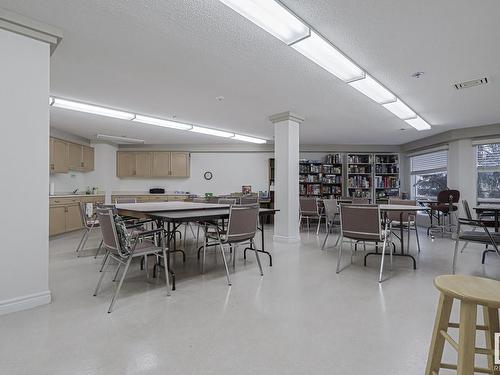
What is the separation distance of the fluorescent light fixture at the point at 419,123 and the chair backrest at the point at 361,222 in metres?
3.23

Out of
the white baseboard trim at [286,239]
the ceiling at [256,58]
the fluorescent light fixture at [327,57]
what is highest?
the ceiling at [256,58]

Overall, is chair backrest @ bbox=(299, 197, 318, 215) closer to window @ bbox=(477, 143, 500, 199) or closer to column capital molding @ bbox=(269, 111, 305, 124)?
column capital molding @ bbox=(269, 111, 305, 124)

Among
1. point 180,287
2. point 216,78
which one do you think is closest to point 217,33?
point 216,78

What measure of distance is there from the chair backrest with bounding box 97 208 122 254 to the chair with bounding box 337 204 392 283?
2.34 meters

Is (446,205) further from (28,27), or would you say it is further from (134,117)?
(28,27)

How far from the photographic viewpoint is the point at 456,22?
90.6 inches

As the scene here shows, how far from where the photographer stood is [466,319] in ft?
3.45

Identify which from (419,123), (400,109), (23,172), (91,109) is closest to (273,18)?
(23,172)

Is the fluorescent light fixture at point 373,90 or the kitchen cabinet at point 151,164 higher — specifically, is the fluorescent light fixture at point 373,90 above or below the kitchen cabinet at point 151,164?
above

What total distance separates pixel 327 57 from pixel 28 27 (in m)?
2.76

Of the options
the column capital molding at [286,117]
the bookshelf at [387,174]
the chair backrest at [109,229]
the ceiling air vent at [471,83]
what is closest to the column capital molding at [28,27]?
the chair backrest at [109,229]

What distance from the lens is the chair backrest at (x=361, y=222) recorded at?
9.96ft

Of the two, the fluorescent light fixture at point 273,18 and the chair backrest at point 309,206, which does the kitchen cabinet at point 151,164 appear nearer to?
the chair backrest at point 309,206

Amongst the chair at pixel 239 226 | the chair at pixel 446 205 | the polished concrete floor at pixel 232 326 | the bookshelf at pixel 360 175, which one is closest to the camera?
the polished concrete floor at pixel 232 326
